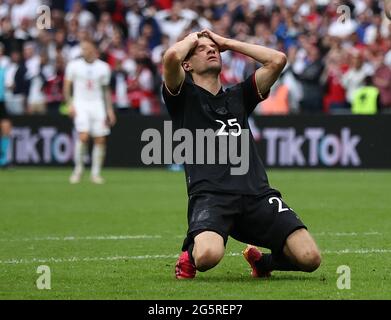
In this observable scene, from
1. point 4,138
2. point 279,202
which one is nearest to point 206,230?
point 279,202

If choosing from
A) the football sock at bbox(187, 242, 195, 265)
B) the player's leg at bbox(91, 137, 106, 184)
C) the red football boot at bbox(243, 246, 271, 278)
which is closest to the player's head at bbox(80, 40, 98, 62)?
the player's leg at bbox(91, 137, 106, 184)

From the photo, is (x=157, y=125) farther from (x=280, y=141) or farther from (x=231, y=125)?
(x=231, y=125)

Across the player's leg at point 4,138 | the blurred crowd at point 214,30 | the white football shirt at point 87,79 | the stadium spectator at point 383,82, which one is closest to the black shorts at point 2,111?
the player's leg at point 4,138

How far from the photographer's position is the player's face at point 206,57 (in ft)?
29.2

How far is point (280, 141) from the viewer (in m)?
23.2

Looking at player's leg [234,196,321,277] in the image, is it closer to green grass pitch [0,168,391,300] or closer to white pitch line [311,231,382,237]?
green grass pitch [0,168,391,300]

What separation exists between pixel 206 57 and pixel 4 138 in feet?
50.2

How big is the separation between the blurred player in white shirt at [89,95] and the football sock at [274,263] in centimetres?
1122

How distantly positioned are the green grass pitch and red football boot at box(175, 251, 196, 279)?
8 cm

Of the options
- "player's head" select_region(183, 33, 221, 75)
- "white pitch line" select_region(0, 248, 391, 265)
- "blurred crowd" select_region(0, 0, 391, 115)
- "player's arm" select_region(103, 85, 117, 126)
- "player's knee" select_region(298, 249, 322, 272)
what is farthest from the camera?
"blurred crowd" select_region(0, 0, 391, 115)

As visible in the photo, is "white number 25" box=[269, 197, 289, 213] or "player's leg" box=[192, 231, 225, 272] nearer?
"player's leg" box=[192, 231, 225, 272]

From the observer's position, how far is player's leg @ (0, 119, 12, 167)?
2358 centimetres

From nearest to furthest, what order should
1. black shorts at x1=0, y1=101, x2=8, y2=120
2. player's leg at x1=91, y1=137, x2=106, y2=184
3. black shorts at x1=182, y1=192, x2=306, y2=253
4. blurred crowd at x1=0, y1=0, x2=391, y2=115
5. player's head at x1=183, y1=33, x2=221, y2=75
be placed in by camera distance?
black shorts at x1=182, y1=192, x2=306, y2=253 → player's head at x1=183, y1=33, x2=221, y2=75 → player's leg at x1=91, y1=137, x2=106, y2=184 → blurred crowd at x1=0, y1=0, x2=391, y2=115 → black shorts at x1=0, y1=101, x2=8, y2=120

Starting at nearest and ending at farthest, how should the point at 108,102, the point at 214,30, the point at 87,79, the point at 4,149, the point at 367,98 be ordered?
the point at 108,102 → the point at 87,79 → the point at 367,98 → the point at 4,149 → the point at 214,30
